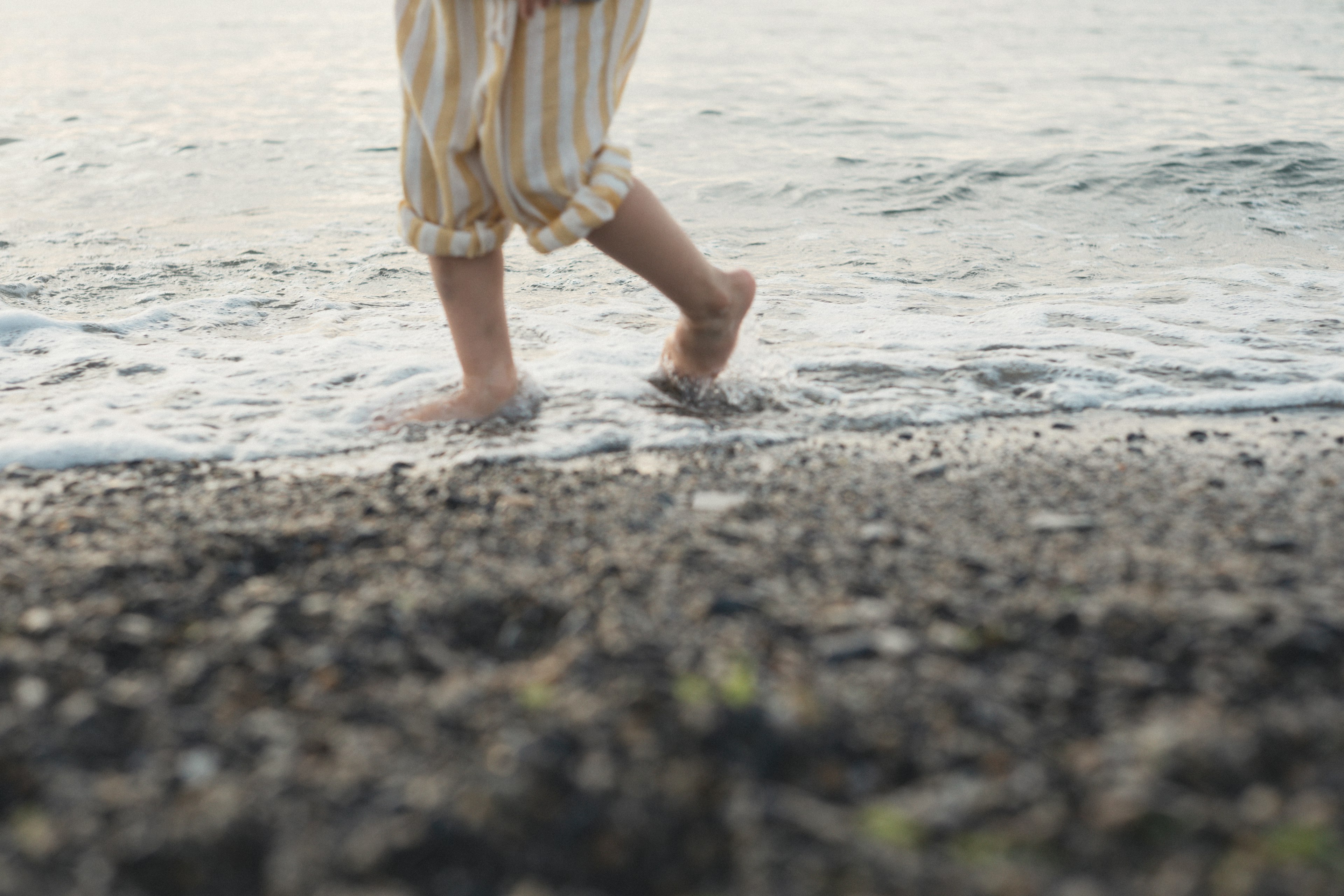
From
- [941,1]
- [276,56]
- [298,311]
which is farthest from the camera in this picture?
[941,1]

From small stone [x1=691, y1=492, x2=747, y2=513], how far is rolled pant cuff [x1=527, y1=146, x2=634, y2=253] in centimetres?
63

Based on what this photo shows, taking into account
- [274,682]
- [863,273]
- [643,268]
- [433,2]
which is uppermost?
[433,2]

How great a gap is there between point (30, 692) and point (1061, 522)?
1570mm

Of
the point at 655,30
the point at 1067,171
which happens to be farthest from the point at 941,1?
the point at 1067,171

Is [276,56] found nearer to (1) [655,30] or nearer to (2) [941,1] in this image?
(1) [655,30]

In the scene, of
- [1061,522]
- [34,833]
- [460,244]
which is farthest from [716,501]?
[34,833]

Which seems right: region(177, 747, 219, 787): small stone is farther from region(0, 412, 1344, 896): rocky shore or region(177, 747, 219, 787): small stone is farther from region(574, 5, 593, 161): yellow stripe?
region(574, 5, 593, 161): yellow stripe

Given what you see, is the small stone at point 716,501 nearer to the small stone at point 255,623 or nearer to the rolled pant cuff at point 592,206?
the rolled pant cuff at point 592,206

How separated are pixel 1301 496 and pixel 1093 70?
12.5m

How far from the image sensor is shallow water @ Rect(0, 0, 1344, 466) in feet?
8.45

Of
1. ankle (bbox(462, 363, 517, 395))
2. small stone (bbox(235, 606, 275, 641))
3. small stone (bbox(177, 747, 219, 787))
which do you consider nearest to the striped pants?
ankle (bbox(462, 363, 517, 395))

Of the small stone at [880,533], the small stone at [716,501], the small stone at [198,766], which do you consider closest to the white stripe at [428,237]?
the small stone at [716,501]

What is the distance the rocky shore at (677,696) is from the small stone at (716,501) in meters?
0.01

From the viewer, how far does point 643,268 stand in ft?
7.49
